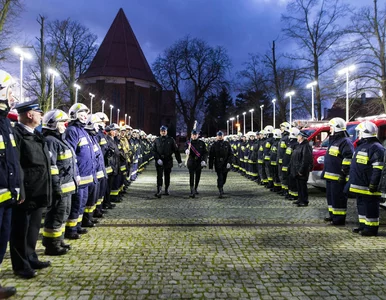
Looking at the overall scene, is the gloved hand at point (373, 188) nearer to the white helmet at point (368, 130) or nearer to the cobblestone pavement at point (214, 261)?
the cobblestone pavement at point (214, 261)

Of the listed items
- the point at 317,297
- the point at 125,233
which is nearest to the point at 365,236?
the point at 317,297

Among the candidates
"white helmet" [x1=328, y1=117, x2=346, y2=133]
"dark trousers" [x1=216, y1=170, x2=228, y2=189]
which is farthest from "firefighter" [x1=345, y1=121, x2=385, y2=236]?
"dark trousers" [x1=216, y1=170, x2=228, y2=189]

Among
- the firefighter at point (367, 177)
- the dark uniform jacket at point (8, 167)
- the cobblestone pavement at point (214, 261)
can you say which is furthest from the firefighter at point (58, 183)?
the firefighter at point (367, 177)

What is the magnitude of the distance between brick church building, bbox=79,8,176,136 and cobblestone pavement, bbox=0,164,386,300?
56.1 meters

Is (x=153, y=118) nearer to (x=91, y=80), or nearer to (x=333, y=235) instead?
(x=91, y=80)

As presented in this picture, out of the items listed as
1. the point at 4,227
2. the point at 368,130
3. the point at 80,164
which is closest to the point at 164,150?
the point at 80,164

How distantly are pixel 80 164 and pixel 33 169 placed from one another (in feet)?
7.50

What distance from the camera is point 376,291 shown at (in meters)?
4.55

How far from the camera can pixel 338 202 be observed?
8.31 m

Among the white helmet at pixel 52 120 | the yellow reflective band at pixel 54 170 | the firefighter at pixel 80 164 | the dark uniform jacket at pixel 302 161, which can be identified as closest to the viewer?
the yellow reflective band at pixel 54 170

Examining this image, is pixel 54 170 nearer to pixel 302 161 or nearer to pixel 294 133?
pixel 302 161

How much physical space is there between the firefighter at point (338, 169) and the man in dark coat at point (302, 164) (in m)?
1.89

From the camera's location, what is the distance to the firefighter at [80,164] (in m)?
6.90

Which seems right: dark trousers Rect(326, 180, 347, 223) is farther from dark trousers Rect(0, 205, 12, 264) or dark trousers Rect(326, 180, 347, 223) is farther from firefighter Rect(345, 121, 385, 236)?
dark trousers Rect(0, 205, 12, 264)
